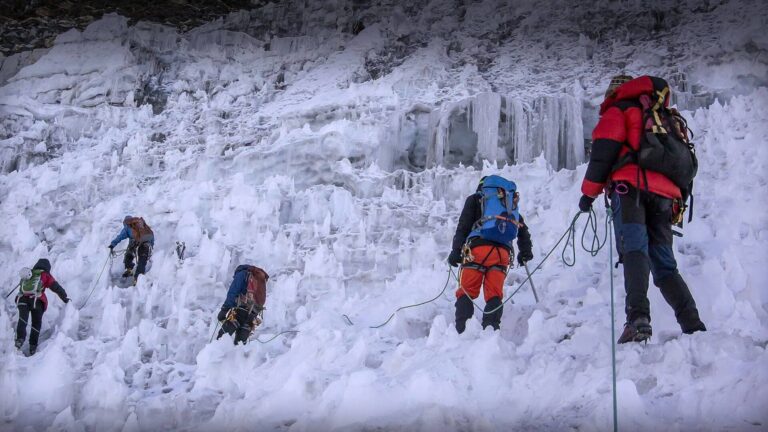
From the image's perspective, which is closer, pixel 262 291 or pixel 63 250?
pixel 262 291

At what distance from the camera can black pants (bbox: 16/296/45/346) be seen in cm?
689

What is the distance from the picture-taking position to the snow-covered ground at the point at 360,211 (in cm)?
347

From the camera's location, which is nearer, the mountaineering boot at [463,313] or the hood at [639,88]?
the hood at [639,88]

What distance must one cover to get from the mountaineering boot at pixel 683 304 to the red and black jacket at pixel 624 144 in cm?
54

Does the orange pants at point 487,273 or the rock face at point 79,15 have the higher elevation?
the rock face at point 79,15

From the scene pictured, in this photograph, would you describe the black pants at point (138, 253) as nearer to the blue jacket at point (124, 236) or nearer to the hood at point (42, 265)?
the blue jacket at point (124, 236)

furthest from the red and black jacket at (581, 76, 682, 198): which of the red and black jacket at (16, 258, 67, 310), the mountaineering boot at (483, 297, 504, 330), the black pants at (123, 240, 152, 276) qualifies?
the black pants at (123, 240, 152, 276)

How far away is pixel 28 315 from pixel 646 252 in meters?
6.72

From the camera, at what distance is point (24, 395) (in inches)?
179

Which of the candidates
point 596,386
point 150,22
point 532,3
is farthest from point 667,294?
point 150,22

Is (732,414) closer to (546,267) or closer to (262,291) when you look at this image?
(546,267)

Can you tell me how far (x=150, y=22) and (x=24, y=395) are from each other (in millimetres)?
14197

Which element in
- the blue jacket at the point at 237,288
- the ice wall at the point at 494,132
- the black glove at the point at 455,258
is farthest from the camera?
the ice wall at the point at 494,132

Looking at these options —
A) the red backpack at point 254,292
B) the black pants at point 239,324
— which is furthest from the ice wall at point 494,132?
the black pants at point 239,324
